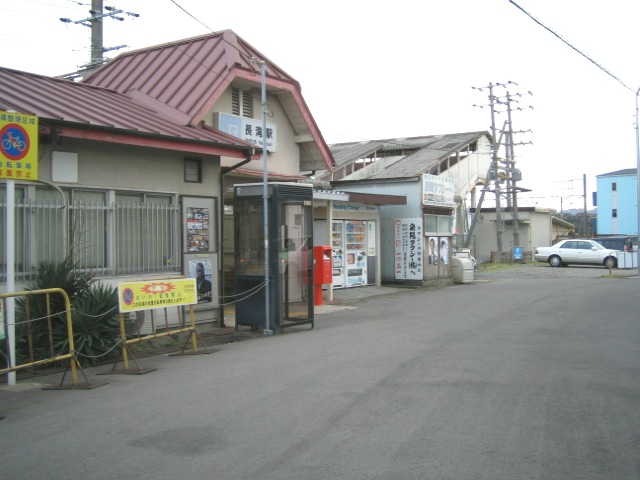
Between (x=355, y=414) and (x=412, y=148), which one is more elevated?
(x=412, y=148)

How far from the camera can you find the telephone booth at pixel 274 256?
40.7 ft

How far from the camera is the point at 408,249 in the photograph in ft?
75.8

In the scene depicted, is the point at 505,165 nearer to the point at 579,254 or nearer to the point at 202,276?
the point at 579,254

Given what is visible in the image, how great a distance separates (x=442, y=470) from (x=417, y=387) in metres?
2.65

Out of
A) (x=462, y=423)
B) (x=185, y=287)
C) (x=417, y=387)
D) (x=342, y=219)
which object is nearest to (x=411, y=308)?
(x=342, y=219)

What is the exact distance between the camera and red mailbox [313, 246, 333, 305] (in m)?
17.5

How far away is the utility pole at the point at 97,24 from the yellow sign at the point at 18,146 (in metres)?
19.9

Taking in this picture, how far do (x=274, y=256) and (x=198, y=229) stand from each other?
166 cm

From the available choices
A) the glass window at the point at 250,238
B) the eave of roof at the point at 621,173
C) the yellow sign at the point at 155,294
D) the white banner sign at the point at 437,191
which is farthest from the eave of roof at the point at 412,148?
the eave of roof at the point at 621,173

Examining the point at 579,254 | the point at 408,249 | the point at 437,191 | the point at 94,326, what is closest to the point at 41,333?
the point at 94,326

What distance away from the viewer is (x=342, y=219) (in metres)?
20.8

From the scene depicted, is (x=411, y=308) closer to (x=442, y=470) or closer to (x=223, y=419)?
(x=223, y=419)

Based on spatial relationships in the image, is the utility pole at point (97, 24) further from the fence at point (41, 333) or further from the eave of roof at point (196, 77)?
the fence at point (41, 333)

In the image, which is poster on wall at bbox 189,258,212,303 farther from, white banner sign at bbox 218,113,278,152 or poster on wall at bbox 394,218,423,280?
poster on wall at bbox 394,218,423,280
